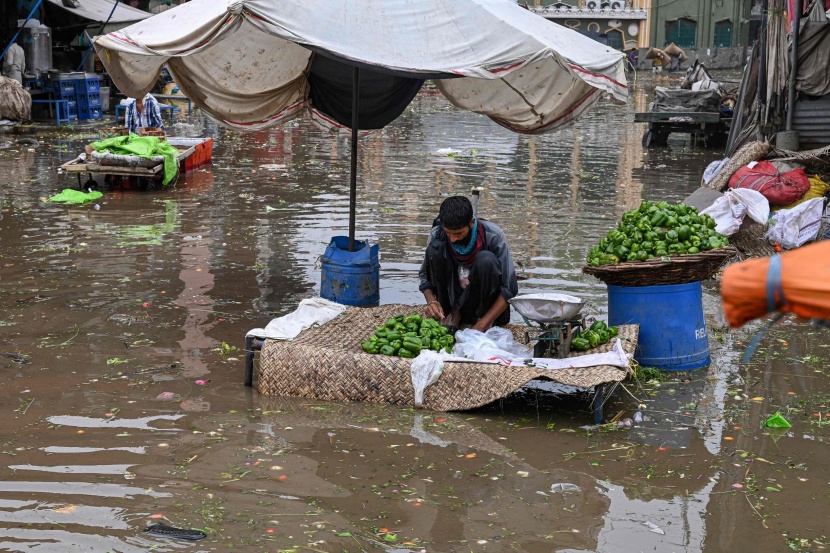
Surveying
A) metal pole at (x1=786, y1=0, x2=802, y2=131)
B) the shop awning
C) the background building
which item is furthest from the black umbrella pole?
the background building

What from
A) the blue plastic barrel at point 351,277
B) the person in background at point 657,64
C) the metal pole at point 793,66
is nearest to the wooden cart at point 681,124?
the metal pole at point 793,66

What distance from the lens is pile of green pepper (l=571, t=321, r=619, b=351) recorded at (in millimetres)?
5957

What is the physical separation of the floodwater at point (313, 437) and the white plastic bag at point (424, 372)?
0.15m

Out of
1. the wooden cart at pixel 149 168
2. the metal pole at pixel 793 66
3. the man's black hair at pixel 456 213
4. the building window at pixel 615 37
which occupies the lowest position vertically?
the man's black hair at pixel 456 213

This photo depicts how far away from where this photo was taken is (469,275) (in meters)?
6.48

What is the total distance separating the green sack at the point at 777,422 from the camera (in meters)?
5.42

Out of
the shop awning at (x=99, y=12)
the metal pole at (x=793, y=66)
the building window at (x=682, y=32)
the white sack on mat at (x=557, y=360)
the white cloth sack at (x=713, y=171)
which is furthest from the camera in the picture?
the building window at (x=682, y=32)

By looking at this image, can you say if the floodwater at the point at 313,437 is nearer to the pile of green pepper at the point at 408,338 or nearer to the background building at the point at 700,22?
the pile of green pepper at the point at 408,338

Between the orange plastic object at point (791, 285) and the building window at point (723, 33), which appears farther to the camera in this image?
the building window at point (723, 33)

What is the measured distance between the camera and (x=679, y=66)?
169ft

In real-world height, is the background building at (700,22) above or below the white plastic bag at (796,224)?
above

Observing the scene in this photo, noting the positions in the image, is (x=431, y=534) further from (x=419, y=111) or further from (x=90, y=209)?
(x=419, y=111)

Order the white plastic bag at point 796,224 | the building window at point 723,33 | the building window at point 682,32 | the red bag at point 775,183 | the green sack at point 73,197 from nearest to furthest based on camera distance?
the white plastic bag at point 796,224 → the red bag at point 775,183 → the green sack at point 73,197 → the building window at point 723,33 → the building window at point 682,32

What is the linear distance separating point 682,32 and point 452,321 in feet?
172
